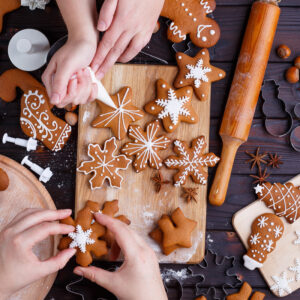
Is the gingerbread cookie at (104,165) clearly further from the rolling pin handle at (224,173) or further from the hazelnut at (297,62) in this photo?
the hazelnut at (297,62)

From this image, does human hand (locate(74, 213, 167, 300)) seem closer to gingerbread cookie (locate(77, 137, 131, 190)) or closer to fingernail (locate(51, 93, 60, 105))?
gingerbread cookie (locate(77, 137, 131, 190))

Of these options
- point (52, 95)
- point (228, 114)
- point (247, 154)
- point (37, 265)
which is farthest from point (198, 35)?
point (37, 265)

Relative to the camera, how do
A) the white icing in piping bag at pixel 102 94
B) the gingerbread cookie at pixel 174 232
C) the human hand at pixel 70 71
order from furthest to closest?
the gingerbread cookie at pixel 174 232, the white icing in piping bag at pixel 102 94, the human hand at pixel 70 71

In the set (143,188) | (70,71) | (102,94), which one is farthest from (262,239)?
(70,71)

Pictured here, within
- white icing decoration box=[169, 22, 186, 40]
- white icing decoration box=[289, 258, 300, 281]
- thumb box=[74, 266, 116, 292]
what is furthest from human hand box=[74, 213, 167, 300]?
white icing decoration box=[169, 22, 186, 40]

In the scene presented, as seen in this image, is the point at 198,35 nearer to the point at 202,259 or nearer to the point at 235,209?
the point at 235,209

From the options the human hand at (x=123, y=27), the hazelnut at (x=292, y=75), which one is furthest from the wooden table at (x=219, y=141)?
the human hand at (x=123, y=27)
